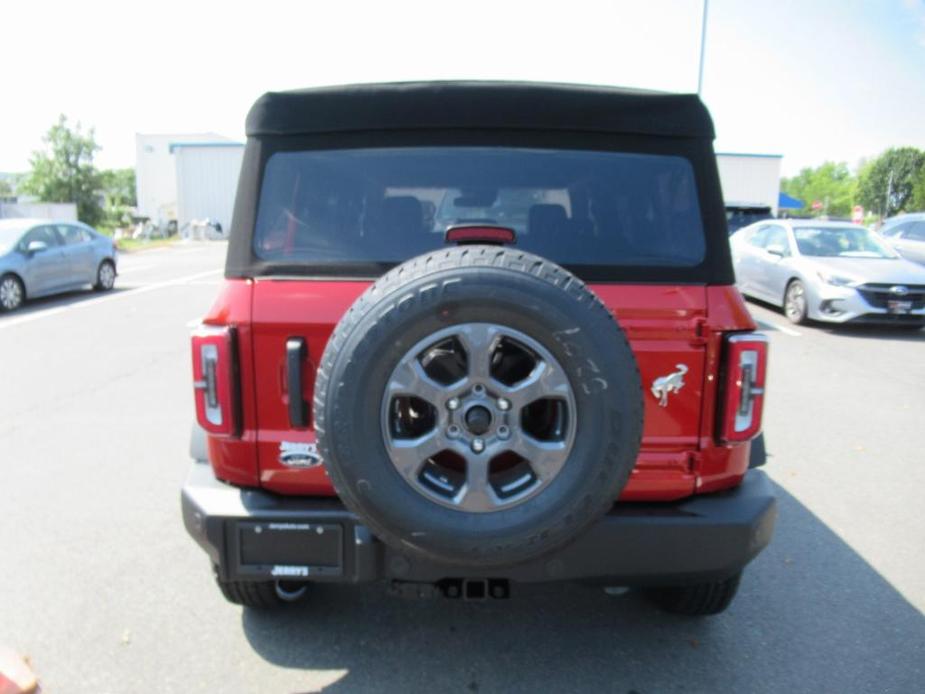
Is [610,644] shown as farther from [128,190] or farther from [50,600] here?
[128,190]

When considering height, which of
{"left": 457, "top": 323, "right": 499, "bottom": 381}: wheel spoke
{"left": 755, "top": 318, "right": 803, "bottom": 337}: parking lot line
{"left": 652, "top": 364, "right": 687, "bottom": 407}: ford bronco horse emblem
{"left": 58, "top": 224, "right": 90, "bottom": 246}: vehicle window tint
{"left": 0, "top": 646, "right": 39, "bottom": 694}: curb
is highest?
{"left": 457, "top": 323, "right": 499, "bottom": 381}: wheel spoke

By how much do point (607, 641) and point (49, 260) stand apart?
12.9 m

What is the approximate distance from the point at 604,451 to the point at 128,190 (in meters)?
129

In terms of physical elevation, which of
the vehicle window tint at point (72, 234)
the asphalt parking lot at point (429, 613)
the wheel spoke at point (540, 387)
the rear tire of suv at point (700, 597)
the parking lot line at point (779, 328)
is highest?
the wheel spoke at point (540, 387)

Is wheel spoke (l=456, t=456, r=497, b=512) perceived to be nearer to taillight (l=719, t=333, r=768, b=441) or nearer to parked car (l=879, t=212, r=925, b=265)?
taillight (l=719, t=333, r=768, b=441)

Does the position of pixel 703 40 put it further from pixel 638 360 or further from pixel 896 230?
pixel 638 360

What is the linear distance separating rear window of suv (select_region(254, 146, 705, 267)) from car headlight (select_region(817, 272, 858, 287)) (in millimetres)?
8708

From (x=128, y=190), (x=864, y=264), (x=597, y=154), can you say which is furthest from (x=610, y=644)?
(x=128, y=190)

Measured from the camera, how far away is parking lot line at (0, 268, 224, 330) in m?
11.2

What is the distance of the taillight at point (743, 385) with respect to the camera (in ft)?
8.18

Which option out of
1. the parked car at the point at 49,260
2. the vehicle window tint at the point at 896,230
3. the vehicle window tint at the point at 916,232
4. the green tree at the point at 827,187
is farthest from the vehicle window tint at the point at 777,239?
the green tree at the point at 827,187

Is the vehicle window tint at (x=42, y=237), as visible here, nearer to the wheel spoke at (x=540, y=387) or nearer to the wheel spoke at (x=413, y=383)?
the wheel spoke at (x=413, y=383)

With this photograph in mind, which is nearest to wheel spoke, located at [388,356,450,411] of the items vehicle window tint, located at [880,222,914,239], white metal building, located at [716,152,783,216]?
vehicle window tint, located at [880,222,914,239]

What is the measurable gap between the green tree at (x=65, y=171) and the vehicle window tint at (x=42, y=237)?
108ft
